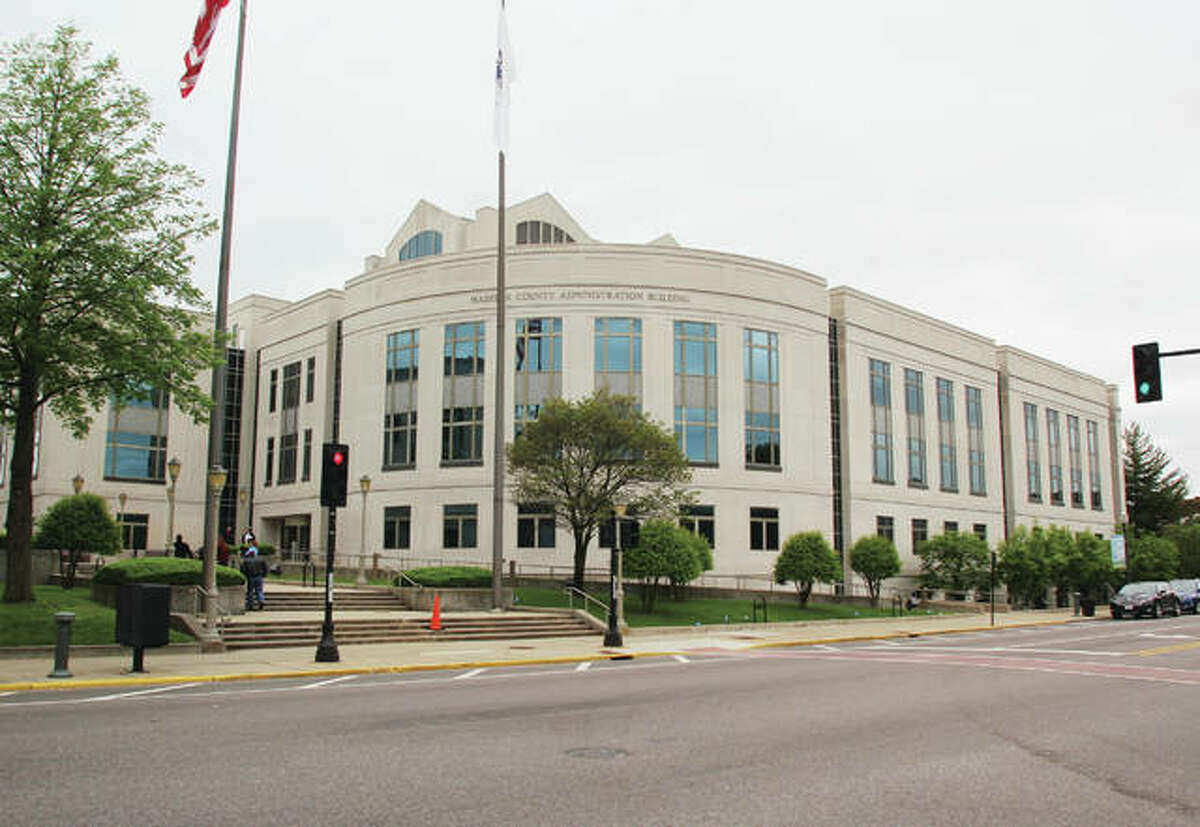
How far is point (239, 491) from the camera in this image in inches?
2184

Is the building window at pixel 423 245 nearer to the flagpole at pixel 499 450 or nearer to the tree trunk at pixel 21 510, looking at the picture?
the flagpole at pixel 499 450

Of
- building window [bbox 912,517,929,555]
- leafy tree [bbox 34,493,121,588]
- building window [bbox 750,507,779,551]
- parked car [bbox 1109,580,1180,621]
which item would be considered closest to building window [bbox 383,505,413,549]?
leafy tree [bbox 34,493,121,588]

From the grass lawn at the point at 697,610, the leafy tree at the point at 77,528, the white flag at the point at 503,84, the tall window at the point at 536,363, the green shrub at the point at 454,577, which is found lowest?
the grass lawn at the point at 697,610

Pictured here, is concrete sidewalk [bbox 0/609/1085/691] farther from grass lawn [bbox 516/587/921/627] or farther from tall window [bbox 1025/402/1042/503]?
tall window [bbox 1025/402/1042/503]

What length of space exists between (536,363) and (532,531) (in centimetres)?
796

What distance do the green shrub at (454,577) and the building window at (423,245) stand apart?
28.9 m

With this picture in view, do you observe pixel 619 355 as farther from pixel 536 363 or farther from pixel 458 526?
pixel 458 526

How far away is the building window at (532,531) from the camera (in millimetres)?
43400

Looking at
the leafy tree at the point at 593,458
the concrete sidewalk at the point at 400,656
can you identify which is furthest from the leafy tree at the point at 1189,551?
the leafy tree at the point at 593,458

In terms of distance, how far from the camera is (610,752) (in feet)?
29.2

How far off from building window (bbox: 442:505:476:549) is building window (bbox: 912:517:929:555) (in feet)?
81.9

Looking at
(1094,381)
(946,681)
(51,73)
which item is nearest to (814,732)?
(946,681)

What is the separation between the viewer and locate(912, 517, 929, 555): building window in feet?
176

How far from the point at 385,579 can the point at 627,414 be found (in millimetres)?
15127
